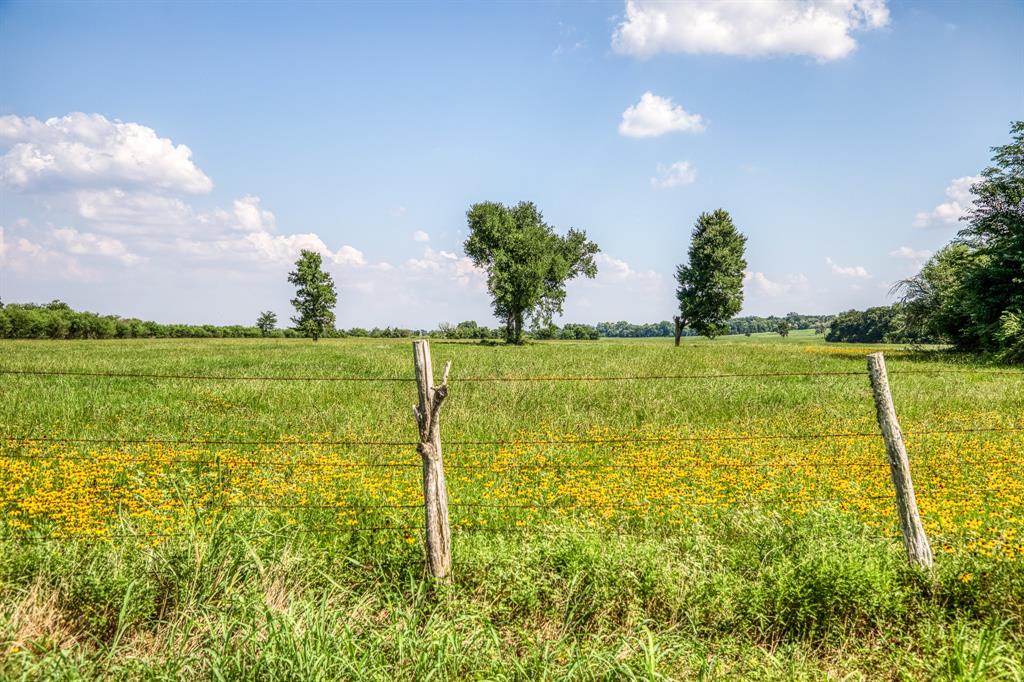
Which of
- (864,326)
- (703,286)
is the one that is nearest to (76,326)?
(703,286)

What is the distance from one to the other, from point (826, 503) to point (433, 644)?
5.00 metres

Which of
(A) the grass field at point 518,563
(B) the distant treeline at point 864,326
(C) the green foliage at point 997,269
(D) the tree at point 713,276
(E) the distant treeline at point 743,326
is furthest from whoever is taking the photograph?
(E) the distant treeline at point 743,326

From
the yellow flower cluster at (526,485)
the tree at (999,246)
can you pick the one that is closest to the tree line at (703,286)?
the tree at (999,246)

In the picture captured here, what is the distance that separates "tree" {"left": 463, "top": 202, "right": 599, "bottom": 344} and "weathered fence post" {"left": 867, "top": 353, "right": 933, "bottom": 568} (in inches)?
1837

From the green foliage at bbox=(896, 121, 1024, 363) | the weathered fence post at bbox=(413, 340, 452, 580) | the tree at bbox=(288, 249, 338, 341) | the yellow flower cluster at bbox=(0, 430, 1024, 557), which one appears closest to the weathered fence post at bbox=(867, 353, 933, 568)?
the yellow flower cluster at bbox=(0, 430, 1024, 557)

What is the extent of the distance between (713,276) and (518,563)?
2023 inches

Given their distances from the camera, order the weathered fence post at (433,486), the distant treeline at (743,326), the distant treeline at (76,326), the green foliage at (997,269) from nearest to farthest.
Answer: the weathered fence post at (433,486) < the green foliage at (997,269) < the distant treeline at (76,326) < the distant treeline at (743,326)

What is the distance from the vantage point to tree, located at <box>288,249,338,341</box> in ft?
213

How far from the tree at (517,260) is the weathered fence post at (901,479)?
1837 inches

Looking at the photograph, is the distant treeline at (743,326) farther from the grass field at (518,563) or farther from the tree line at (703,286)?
the grass field at (518,563)

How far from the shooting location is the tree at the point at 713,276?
2044 inches

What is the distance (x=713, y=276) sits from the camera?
51.7m

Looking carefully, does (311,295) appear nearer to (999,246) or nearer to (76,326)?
(76,326)

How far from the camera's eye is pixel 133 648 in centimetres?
394
